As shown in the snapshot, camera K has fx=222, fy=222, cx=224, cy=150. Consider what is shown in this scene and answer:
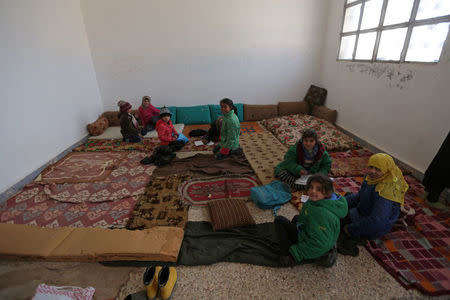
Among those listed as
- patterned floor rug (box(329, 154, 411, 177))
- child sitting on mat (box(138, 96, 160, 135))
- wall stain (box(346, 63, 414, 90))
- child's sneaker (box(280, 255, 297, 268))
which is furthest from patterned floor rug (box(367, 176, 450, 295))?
child sitting on mat (box(138, 96, 160, 135))

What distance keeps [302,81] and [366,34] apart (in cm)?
183

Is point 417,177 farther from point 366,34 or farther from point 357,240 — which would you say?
point 366,34

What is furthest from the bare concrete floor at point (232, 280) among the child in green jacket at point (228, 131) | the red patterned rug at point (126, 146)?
the red patterned rug at point (126, 146)

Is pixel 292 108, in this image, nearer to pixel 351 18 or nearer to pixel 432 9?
pixel 351 18

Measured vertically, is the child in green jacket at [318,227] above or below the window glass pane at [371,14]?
below

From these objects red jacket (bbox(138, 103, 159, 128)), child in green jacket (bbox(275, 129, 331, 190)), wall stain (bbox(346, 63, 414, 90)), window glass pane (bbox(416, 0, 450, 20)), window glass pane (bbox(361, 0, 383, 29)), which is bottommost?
child in green jacket (bbox(275, 129, 331, 190))

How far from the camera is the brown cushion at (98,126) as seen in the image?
4.91 m

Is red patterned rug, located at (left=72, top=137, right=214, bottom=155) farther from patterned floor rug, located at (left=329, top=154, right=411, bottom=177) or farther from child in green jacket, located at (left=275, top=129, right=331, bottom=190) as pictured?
patterned floor rug, located at (left=329, top=154, right=411, bottom=177)

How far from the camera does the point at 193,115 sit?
5.50 m

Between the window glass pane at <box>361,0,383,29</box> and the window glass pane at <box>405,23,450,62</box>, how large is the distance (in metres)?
0.96

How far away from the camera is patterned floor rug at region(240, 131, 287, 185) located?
3.39 metres

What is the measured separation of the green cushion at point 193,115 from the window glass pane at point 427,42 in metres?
3.93

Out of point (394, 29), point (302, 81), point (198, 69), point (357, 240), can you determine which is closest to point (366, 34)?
point (394, 29)

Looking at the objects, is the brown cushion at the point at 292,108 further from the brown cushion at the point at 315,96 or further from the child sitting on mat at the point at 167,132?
the child sitting on mat at the point at 167,132
